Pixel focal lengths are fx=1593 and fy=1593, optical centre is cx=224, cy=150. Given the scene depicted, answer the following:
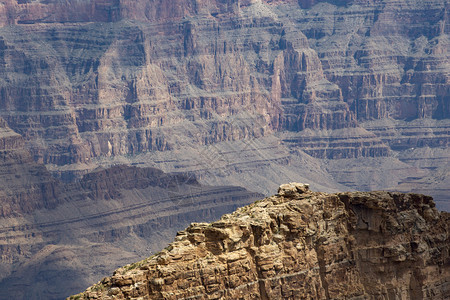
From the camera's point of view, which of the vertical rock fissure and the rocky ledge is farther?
the vertical rock fissure

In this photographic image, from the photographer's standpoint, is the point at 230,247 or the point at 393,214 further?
the point at 393,214

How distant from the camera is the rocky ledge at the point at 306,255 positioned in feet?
162

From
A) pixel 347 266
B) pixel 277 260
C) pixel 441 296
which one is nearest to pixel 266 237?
pixel 277 260

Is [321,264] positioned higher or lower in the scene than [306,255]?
lower

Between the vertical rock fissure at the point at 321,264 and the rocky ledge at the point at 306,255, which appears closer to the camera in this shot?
the rocky ledge at the point at 306,255

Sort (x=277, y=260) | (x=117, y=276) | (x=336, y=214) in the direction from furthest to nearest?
(x=336, y=214)
(x=277, y=260)
(x=117, y=276)

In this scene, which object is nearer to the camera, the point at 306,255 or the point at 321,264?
the point at 306,255

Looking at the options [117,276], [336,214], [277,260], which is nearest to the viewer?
[117,276]

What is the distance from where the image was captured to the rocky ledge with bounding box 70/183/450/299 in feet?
162

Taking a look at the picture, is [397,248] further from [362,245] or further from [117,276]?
[117,276]

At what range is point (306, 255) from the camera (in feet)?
175

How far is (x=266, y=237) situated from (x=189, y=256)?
3.26m

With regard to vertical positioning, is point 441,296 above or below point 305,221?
below

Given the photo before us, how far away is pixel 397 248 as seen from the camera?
55750 mm
